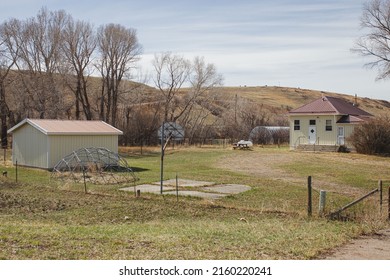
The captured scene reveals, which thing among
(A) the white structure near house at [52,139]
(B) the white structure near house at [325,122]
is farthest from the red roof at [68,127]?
(B) the white structure near house at [325,122]

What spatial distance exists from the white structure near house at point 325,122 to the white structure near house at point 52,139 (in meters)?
19.8

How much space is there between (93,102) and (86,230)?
56.2 metres

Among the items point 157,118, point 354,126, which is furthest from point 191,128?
point 354,126

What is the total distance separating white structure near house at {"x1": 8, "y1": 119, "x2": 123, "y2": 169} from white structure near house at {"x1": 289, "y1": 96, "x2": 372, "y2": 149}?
1981 cm

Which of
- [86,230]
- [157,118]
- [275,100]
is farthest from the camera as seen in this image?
[275,100]

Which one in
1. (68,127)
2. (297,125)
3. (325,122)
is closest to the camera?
(68,127)

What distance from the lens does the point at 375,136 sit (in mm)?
39875

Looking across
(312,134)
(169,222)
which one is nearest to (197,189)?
(169,222)

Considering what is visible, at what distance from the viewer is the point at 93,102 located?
2591 inches

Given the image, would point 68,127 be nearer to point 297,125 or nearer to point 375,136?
point 297,125

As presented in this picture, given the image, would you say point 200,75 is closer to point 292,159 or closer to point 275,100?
point 292,159

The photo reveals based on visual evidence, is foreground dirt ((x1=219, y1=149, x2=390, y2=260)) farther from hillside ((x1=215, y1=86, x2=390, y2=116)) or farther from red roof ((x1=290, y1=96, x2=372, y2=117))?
hillside ((x1=215, y1=86, x2=390, y2=116))

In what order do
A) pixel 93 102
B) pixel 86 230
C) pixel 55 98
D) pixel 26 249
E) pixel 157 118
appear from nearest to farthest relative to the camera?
pixel 26 249, pixel 86 230, pixel 55 98, pixel 157 118, pixel 93 102

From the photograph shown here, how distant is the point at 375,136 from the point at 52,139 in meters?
25.3
